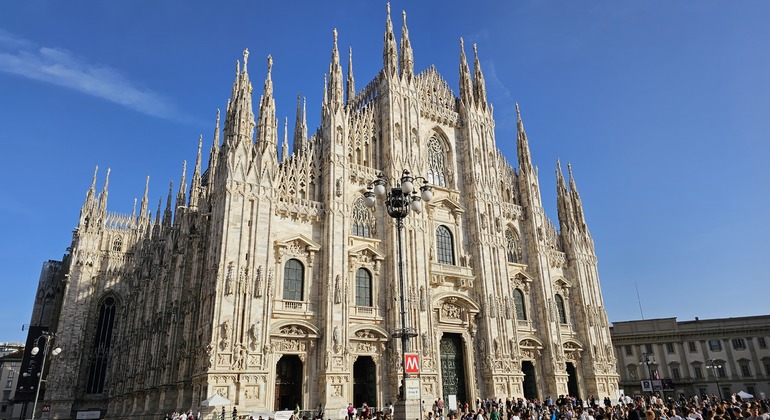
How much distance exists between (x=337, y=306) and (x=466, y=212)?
560 inches

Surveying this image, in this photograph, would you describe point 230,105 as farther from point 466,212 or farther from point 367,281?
point 466,212

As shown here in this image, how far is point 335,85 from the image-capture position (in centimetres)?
3328

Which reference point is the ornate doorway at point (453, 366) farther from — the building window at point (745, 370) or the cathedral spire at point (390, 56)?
the building window at point (745, 370)

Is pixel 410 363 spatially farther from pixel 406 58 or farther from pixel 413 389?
pixel 406 58

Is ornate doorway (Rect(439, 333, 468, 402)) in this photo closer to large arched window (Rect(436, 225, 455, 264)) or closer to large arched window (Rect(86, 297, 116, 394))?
large arched window (Rect(436, 225, 455, 264))

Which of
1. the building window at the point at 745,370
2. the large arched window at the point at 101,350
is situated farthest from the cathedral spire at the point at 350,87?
the building window at the point at 745,370

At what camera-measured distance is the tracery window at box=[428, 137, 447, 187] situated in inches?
1476

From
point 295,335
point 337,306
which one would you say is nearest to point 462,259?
point 337,306

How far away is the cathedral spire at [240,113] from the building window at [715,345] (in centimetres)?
5825

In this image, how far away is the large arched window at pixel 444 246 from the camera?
35.0m

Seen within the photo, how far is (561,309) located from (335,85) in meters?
25.0

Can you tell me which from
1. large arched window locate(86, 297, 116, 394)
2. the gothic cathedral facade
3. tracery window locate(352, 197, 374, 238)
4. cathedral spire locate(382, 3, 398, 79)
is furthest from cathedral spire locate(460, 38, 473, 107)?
large arched window locate(86, 297, 116, 394)

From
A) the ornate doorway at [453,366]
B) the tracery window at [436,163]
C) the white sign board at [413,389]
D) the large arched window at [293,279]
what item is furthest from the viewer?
the tracery window at [436,163]

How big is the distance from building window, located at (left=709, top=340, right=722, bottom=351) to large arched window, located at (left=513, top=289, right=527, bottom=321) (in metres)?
35.5
